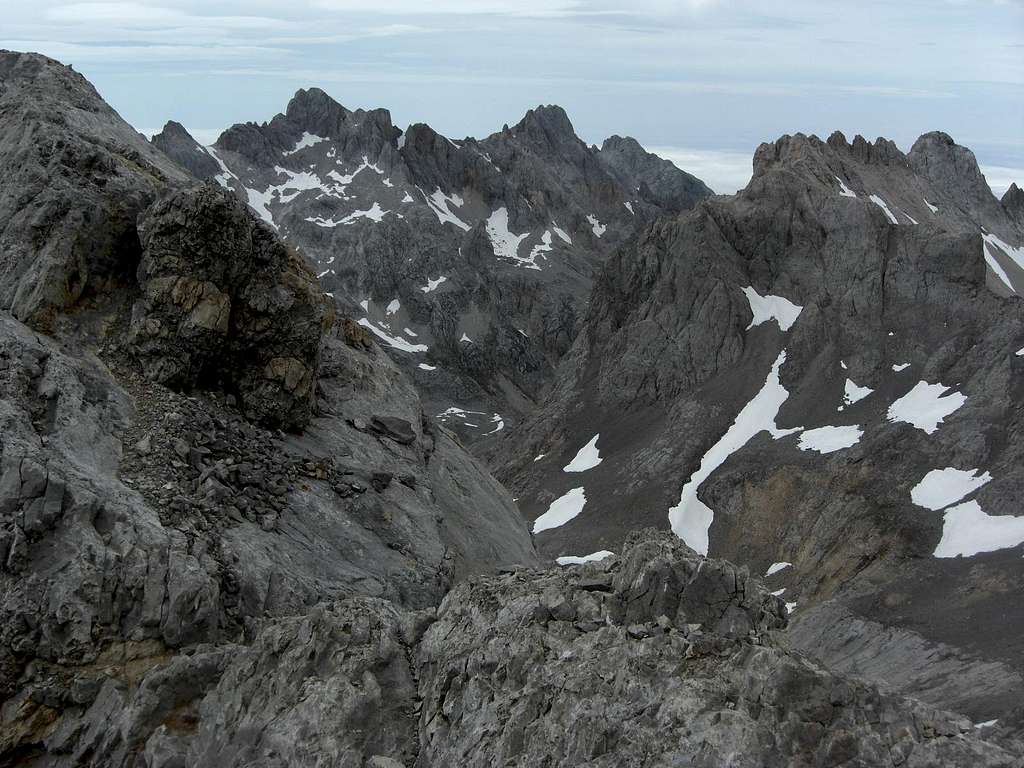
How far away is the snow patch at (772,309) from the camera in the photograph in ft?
350

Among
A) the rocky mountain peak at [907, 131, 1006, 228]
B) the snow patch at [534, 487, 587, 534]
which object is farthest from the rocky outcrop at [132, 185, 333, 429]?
the rocky mountain peak at [907, 131, 1006, 228]

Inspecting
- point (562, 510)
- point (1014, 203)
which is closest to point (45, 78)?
point (562, 510)

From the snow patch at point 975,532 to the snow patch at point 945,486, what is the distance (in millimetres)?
1591

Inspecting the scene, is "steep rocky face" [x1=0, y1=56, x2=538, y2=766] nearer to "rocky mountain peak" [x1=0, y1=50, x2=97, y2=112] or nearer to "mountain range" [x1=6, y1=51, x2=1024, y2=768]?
"mountain range" [x1=6, y1=51, x2=1024, y2=768]

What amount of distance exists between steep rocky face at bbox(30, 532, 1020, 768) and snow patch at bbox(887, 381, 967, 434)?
6919 cm

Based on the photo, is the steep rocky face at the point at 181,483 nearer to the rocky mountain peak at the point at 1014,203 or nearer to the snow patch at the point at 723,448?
the snow patch at the point at 723,448

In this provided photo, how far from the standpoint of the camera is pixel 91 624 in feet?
65.6

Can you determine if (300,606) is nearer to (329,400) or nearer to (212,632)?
(212,632)

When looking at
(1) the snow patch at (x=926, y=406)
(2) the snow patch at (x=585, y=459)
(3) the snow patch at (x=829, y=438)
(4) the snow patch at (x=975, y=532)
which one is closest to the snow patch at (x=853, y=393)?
(1) the snow patch at (x=926, y=406)

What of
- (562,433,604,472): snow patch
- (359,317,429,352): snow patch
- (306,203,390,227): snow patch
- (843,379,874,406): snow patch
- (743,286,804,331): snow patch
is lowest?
(562,433,604,472): snow patch

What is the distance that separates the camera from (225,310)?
27828 millimetres

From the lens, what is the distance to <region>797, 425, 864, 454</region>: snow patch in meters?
84.3

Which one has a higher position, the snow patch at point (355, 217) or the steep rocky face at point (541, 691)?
the snow patch at point (355, 217)

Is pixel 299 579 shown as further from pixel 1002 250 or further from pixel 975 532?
pixel 1002 250
